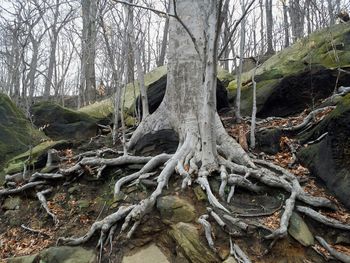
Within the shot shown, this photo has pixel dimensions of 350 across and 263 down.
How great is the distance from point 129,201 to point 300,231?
2.11m

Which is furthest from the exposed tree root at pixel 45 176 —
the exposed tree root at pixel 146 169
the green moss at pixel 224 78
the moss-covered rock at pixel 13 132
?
the green moss at pixel 224 78

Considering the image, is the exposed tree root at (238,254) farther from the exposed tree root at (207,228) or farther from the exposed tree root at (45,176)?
the exposed tree root at (45,176)

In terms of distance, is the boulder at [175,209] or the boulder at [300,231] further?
the boulder at [175,209]

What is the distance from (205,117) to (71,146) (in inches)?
155

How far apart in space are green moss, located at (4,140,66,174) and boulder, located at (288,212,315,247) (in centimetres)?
464

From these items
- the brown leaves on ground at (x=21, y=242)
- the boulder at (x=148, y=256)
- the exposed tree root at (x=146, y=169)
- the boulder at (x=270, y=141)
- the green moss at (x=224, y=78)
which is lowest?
the brown leaves on ground at (x=21, y=242)

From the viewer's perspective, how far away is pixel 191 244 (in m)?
3.59

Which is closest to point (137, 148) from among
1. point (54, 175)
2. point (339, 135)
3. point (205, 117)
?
point (54, 175)

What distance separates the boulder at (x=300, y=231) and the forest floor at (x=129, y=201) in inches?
2.4

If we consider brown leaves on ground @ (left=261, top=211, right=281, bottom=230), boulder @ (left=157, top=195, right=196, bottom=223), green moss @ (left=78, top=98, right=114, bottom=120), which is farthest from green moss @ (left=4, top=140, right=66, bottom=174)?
brown leaves on ground @ (left=261, top=211, right=281, bottom=230)

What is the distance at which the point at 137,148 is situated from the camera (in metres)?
5.84

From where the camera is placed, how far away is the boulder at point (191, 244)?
137 inches

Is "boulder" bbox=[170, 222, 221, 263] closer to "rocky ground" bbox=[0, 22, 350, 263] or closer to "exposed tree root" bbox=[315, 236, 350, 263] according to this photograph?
"rocky ground" bbox=[0, 22, 350, 263]

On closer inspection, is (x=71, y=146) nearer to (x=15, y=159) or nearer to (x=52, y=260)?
(x=15, y=159)
